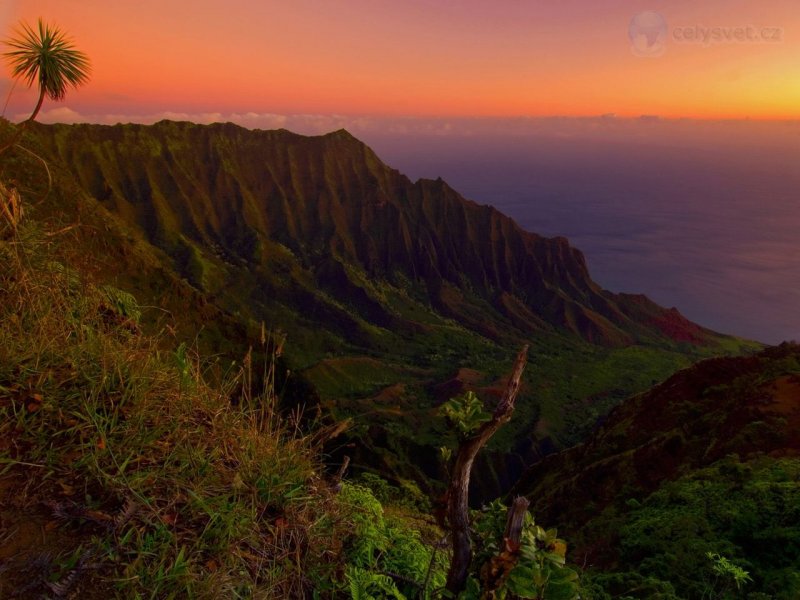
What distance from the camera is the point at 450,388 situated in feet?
305

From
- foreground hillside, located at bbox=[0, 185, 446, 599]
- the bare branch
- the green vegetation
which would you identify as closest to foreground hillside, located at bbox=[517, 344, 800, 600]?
the green vegetation

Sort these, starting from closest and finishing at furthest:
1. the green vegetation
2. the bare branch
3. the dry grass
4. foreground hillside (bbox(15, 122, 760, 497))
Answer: the dry grass, the bare branch, the green vegetation, foreground hillside (bbox(15, 122, 760, 497))

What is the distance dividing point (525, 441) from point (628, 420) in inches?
2250

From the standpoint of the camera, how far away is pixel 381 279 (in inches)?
6339

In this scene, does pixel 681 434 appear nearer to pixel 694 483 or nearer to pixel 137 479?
pixel 694 483

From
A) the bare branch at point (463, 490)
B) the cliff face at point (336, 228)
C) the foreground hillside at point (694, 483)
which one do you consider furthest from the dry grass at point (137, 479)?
the cliff face at point (336, 228)

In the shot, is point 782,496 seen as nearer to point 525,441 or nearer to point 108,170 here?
point 525,441

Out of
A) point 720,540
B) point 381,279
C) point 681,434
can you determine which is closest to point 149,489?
point 720,540

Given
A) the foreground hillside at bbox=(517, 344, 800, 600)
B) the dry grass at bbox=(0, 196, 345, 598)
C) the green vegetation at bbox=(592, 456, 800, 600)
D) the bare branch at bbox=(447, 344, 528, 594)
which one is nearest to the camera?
the dry grass at bbox=(0, 196, 345, 598)

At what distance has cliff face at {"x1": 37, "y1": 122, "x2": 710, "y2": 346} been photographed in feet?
444

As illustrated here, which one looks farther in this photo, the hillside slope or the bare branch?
the hillside slope

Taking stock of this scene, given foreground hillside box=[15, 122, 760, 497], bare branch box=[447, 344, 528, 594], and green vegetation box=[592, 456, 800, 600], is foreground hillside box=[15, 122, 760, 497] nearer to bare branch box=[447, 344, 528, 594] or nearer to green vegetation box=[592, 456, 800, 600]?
green vegetation box=[592, 456, 800, 600]

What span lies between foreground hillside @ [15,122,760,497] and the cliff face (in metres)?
0.59

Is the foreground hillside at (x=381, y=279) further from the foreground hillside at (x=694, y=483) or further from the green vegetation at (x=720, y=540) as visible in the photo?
the green vegetation at (x=720, y=540)
